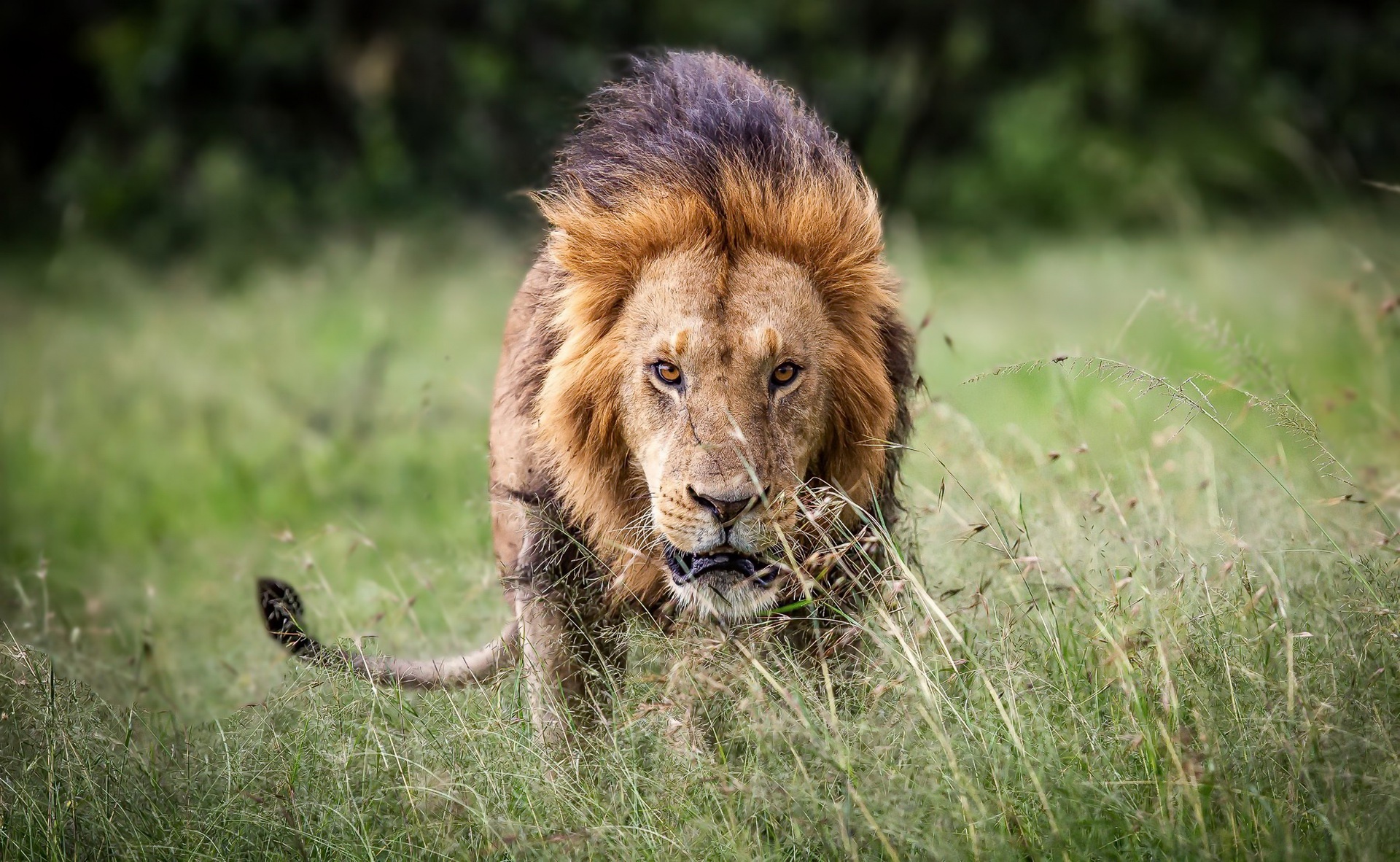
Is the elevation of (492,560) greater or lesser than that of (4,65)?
greater

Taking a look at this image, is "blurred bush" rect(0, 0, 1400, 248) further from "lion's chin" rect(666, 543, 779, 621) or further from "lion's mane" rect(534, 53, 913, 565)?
"lion's chin" rect(666, 543, 779, 621)

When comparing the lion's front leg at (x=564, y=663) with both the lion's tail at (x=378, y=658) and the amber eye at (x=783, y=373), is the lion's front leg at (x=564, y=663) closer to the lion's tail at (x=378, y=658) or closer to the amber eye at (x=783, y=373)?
the lion's tail at (x=378, y=658)

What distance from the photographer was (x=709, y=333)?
3.26 meters

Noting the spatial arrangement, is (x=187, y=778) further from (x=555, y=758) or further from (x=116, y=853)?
(x=555, y=758)

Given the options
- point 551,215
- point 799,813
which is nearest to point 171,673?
point 551,215

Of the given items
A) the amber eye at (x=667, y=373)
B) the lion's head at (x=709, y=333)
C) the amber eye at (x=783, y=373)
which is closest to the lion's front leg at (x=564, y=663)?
the lion's head at (x=709, y=333)

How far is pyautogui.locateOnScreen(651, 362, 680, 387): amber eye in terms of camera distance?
10.8ft

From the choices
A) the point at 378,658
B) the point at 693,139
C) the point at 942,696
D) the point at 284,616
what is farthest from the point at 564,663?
the point at 693,139

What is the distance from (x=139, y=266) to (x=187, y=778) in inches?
441

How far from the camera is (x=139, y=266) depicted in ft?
43.3

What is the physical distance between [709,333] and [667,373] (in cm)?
15

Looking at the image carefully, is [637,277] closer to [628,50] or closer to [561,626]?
[561,626]

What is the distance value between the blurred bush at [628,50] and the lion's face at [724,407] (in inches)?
403

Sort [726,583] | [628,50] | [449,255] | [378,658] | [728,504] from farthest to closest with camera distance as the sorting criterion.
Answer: [449,255] → [628,50] → [378,658] → [726,583] → [728,504]
